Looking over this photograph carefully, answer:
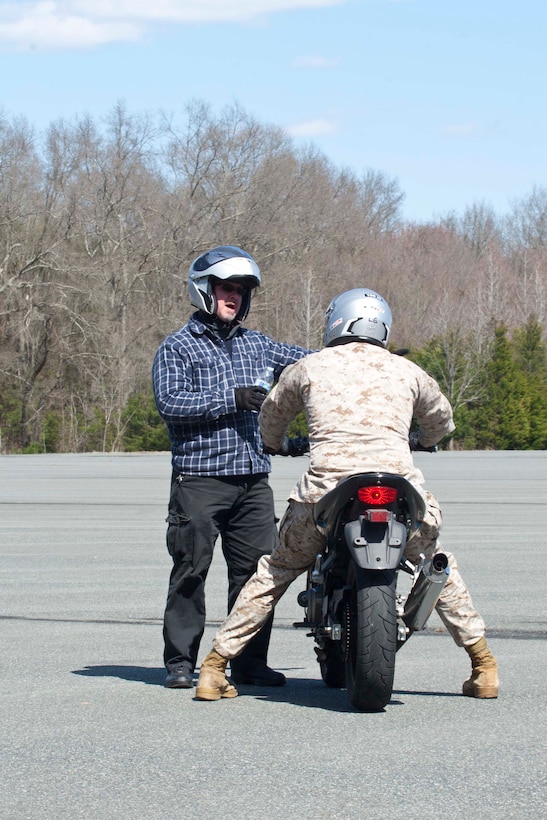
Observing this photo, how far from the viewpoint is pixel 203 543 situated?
5977 mm

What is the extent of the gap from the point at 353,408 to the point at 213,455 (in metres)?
1.00

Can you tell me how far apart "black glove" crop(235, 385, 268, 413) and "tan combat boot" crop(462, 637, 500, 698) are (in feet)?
4.76

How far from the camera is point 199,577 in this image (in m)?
5.98

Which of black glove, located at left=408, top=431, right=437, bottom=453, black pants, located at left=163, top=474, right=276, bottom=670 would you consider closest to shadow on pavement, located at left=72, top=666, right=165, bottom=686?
black pants, located at left=163, top=474, right=276, bottom=670

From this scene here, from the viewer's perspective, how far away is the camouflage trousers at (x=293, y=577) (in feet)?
17.5

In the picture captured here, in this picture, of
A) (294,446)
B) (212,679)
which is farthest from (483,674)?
(294,446)

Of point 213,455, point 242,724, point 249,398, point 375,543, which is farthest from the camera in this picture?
point 213,455

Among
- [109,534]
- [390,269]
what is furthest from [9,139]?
[109,534]

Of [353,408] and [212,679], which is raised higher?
[353,408]

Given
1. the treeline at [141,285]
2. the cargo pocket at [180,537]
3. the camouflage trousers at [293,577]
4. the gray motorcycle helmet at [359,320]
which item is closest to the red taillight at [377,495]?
the camouflage trousers at [293,577]

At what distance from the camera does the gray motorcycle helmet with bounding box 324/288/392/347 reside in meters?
5.55

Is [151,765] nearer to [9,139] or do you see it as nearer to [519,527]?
[519,527]

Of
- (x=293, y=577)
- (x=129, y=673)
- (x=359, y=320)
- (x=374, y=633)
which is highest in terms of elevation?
(x=359, y=320)

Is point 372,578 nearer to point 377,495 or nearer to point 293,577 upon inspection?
point 377,495
